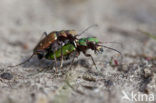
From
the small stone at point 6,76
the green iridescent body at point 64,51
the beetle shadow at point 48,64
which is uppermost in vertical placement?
the green iridescent body at point 64,51

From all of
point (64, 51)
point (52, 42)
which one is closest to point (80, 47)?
point (64, 51)

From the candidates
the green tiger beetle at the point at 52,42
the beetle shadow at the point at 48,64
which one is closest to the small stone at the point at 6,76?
the beetle shadow at the point at 48,64

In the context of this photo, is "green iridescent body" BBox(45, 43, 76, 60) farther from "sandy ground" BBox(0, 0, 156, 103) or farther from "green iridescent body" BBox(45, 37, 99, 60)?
"sandy ground" BBox(0, 0, 156, 103)

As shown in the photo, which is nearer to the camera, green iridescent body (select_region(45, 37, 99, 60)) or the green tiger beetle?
green iridescent body (select_region(45, 37, 99, 60))

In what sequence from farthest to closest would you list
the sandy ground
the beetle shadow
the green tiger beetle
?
the green tiger beetle
the beetle shadow
the sandy ground

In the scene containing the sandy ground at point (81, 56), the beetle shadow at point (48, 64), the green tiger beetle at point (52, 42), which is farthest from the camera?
the green tiger beetle at point (52, 42)

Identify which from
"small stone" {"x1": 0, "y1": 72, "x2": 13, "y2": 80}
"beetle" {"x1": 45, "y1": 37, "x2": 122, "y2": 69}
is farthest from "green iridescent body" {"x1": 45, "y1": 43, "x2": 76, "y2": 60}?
"small stone" {"x1": 0, "y1": 72, "x2": 13, "y2": 80}

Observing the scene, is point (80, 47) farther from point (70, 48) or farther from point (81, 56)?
point (81, 56)

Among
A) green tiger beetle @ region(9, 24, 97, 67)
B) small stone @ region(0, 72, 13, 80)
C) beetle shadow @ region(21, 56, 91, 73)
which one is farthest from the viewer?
Result: green tiger beetle @ region(9, 24, 97, 67)

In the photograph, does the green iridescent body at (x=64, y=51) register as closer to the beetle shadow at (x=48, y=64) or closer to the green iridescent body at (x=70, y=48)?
the green iridescent body at (x=70, y=48)
